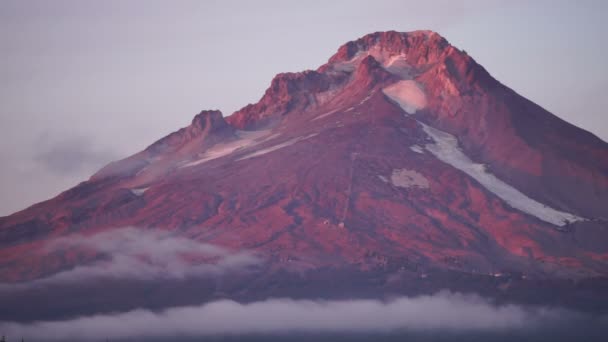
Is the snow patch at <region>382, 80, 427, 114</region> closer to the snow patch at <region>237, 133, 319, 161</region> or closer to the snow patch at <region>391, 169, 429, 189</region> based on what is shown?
the snow patch at <region>237, 133, 319, 161</region>

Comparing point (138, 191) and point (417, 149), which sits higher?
point (138, 191)

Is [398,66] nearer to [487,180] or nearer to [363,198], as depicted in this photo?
[487,180]

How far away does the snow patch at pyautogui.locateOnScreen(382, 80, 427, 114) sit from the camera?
501 ft

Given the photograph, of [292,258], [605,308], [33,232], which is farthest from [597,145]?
[33,232]

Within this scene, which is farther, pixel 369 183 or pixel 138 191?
pixel 138 191

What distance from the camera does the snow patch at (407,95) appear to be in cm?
15275

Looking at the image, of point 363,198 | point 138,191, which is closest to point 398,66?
point 363,198

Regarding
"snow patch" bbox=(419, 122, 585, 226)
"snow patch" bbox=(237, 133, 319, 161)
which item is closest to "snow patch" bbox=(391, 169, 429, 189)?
"snow patch" bbox=(419, 122, 585, 226)

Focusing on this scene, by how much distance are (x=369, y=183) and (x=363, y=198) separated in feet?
10.6

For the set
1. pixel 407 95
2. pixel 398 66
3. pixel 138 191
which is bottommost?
pixel 138 191

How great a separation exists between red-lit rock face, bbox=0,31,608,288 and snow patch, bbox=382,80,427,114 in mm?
180

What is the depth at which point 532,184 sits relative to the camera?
136750mm

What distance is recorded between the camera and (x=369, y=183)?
5246 inches

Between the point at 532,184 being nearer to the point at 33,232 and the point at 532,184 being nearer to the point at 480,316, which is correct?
the point at 480,316
